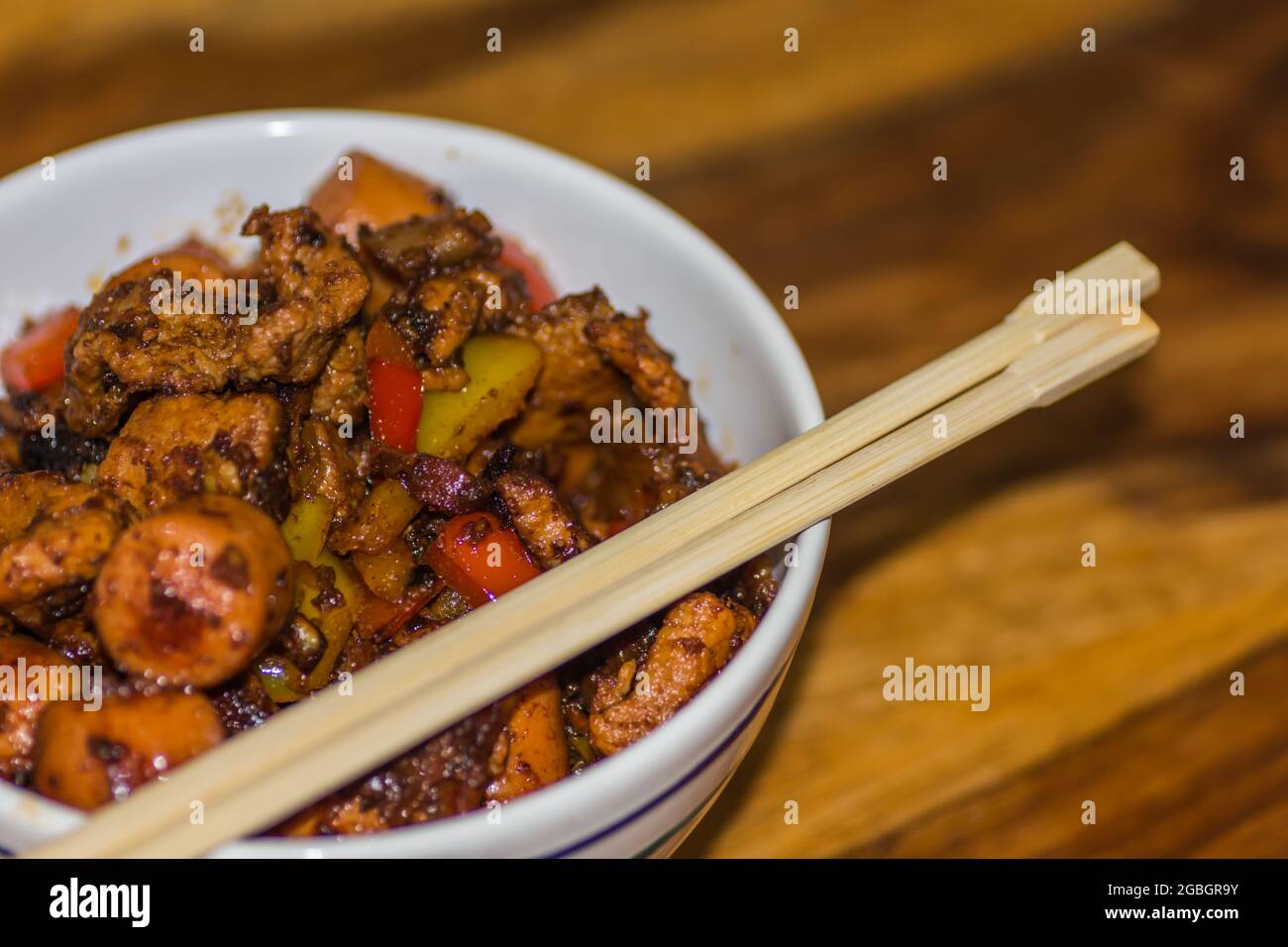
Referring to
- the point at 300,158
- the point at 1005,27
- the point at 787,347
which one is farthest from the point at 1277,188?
the point at 300,158

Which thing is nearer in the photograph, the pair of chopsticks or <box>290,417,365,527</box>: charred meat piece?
the pair of chopsticks

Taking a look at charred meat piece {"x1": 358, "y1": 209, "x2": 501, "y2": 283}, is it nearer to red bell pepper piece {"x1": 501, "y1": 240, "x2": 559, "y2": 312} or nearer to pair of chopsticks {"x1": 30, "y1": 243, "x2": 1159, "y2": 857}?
red bell pepper piece {"x1": 501, "y1": 240, "x2": 559, "y2": 312}

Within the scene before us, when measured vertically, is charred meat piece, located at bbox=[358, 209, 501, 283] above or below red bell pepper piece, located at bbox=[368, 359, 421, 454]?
above

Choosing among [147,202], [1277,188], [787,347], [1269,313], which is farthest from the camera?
[1277,188]

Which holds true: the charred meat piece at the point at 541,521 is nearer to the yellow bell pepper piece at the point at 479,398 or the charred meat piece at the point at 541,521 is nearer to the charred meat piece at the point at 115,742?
the yellow bell pepper piece at the point at 479,398

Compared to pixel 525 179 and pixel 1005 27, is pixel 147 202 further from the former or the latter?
pixel 1005 27

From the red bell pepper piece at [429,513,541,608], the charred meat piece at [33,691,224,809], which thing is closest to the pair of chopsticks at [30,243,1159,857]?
the charred meat piece at [33,691,224,809]

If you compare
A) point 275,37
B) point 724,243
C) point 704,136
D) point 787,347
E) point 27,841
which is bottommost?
point 27,841
